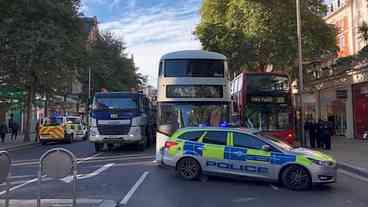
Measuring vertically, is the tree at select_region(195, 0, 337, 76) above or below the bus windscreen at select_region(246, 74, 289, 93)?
above

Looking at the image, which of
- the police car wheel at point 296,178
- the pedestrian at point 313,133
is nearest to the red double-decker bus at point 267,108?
the pedestrian at point 313,133

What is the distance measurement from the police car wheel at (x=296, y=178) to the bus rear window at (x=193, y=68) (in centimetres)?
762

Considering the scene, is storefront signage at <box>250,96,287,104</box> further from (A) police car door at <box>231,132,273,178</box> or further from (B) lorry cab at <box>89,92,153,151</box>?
(A) police car door at <box>231,132,273,178</box>

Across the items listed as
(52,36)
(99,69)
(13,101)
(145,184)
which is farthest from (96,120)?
(99,69)

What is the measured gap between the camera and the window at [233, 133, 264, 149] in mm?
13797

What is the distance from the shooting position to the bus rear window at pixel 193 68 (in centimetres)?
2003

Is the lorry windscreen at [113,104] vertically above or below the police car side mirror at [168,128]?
above

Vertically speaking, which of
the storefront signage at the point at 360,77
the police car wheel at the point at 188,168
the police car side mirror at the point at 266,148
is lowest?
the police car wheel at the point at 188,168

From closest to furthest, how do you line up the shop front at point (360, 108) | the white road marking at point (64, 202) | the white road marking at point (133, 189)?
the white road marking at point (64, 202)
the white road marking at point (133, 189)
the shop front at point (360, 108)

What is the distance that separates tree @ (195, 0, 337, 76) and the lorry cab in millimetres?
9929

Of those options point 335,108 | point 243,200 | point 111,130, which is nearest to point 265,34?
point 335,108

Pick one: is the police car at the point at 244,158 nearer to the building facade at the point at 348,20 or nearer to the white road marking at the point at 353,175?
the white road marking at the point at 353,175

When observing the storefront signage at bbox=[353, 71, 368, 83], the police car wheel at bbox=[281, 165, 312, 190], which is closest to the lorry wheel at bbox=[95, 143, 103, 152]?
the police car wheel at bbox=[281, 165, 312, 190]

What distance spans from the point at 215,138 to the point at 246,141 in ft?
3.04
